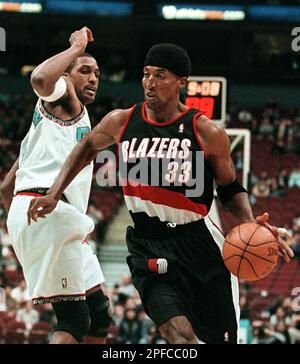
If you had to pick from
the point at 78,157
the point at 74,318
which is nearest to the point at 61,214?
the point at 78,157

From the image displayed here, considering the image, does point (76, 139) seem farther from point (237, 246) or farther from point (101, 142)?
point (237, 246)

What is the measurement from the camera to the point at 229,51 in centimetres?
2884

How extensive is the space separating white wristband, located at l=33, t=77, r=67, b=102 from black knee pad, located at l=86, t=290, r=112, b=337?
1.55 meters

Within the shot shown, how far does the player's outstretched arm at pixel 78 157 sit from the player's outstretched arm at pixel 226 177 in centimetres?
63

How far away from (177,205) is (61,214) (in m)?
0.92

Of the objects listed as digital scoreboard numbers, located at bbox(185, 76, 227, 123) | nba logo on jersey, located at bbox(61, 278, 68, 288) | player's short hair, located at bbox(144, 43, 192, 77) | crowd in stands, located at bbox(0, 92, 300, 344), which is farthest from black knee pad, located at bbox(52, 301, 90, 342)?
crowd in stands, located at bbox(0, 92, 300, 344)

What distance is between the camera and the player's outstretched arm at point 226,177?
589 centimetres

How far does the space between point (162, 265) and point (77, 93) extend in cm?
172

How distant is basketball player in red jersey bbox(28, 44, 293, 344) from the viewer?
6004mm

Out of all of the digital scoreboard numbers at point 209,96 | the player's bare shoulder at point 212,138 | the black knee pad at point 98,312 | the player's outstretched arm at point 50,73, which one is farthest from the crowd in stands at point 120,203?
the player's bare shoulder at point 212,138

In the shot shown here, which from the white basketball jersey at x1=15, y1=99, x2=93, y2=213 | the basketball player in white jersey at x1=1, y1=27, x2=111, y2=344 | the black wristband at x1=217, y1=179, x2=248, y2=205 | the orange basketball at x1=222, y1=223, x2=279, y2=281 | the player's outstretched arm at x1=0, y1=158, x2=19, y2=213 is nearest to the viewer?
the orange basketball at x1=222, y1=223, x2=279, y2=281

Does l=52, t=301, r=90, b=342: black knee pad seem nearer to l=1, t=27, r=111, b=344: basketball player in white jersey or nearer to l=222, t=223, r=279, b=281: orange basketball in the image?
l=1, t=27, r=111, b=344: basketball player in white jersey

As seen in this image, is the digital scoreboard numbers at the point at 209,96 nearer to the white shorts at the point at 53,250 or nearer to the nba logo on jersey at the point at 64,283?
the white shorts at the point at 53,250
